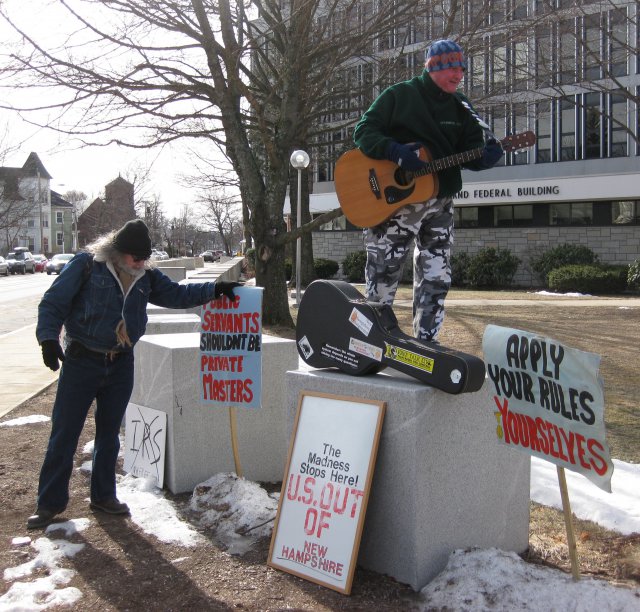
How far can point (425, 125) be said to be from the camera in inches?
157

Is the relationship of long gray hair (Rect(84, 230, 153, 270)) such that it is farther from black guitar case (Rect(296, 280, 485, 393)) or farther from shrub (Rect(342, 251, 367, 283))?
shrub (Rect(342, 251, 367, 283))

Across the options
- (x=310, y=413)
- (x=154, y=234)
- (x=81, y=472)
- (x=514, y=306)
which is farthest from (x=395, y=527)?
(x=154, y=234)

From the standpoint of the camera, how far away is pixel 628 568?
10.6 ft

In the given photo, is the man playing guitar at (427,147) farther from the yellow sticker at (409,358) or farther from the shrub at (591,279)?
the shrub at (591,279)

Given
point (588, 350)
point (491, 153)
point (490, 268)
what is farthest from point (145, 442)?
point (490, 268)

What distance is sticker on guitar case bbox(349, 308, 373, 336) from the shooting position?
337 cm

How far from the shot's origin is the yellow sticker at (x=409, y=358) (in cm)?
309

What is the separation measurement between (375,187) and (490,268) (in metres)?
23.0

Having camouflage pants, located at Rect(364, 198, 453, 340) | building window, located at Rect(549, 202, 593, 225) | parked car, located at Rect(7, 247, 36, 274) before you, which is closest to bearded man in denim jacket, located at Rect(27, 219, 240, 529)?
camouflage pants, located at Rect(364, 198, 453, 340)

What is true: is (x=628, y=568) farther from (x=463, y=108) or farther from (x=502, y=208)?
(x=502, y=208)

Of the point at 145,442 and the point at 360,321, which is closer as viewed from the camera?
the point at 360,321

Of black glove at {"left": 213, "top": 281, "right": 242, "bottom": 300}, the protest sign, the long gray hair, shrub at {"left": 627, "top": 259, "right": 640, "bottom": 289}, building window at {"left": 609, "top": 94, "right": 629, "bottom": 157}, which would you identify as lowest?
the protest sign

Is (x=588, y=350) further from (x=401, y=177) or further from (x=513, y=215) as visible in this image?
(x=513, y=215)

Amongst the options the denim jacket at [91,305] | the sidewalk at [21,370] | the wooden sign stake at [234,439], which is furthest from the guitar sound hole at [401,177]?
the sidewalk at [21,370]
